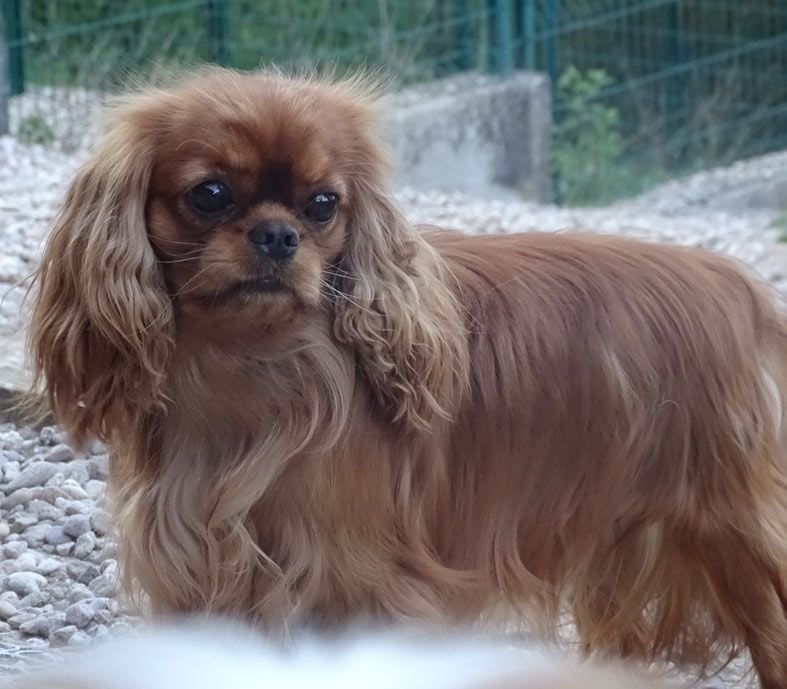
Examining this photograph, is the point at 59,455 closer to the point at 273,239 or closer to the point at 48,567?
the point at 48,567

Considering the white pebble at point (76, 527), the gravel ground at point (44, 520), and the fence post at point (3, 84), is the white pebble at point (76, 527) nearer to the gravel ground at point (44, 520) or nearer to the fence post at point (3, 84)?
the gravel ground at point (44, 520)

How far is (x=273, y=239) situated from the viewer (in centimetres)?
299

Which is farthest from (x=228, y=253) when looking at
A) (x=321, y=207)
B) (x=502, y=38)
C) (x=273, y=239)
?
(x=502, y=38)

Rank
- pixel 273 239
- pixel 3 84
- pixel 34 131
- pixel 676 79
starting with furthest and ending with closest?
pixel 676 79 → pixel 34 131 → pixel 3 84 → pixel 273 239

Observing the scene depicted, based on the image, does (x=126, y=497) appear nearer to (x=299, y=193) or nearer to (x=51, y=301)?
(x=51, y=301)

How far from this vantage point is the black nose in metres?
2.99

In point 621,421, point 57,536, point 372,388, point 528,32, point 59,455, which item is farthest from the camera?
point 528,32

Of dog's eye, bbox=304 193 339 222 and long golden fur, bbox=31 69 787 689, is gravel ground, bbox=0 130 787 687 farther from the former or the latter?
dog's eye, bbox=304 193 339 222

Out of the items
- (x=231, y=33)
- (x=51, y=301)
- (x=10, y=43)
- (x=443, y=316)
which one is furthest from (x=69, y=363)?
(x=231, y=33)

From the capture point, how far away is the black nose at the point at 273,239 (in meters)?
2.99

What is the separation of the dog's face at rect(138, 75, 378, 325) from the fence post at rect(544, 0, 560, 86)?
28.2 feet

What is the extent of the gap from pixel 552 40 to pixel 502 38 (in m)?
0.65

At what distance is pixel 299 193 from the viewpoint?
3.10m

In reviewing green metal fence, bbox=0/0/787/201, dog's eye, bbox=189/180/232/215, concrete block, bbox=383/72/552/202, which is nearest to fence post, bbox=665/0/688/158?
green metal fence, bbox=0/0/787/201
